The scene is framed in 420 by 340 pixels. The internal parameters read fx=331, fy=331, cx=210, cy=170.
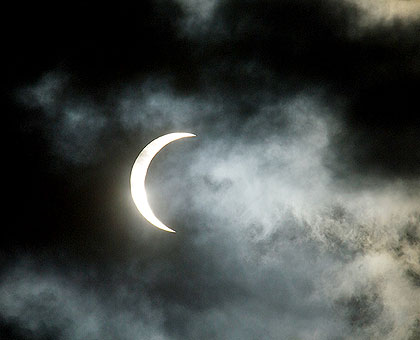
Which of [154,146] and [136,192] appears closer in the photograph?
[136,192]

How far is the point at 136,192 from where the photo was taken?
16391 mm

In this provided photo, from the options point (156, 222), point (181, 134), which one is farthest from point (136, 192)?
point (181, 134)

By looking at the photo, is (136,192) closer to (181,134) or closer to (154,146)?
(154,146)

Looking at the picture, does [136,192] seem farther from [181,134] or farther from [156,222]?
[181,134]

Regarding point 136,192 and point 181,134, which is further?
point 181,134

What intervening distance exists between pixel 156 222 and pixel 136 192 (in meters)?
2.08

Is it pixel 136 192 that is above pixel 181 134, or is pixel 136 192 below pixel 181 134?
below

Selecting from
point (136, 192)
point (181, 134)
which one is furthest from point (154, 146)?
point (136, 192)

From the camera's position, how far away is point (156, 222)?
57.0 ft

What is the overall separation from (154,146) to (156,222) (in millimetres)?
4050

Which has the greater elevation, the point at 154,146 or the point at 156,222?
the point at 154,146

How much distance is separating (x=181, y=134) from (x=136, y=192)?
4.18 m

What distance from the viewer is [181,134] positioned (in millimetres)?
18312

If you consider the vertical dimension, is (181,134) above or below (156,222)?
above
